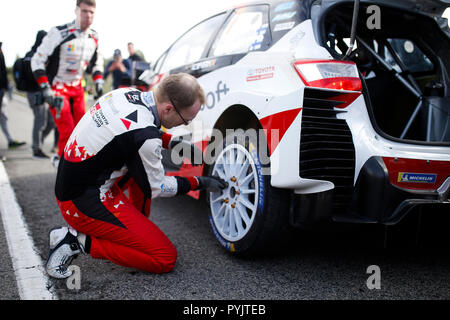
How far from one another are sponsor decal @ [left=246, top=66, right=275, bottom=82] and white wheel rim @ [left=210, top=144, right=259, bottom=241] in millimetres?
414

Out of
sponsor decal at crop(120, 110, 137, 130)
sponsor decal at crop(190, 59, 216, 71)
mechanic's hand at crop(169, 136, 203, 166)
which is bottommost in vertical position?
mechanic's hand at crop(169, 136, 203, 166)

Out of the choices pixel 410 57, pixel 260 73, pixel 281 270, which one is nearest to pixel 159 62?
pixel 260 73

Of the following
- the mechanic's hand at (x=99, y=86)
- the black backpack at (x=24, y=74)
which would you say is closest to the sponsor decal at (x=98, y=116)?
the mechanic's hand at (x=99, y=86)

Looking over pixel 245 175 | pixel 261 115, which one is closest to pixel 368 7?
pixel 261 115

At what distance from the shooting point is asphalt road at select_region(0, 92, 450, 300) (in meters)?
1.85

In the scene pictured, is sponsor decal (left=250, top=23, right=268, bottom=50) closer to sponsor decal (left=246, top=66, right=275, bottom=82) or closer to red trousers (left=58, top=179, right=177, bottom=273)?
sponsor decal (left=246, top=66, right=275, bottom=82)

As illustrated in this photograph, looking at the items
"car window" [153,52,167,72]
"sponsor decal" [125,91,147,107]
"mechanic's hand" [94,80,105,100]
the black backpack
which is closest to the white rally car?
"sponsor decal" [125,91,147,107]

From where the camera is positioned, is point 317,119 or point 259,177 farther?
point 259,177

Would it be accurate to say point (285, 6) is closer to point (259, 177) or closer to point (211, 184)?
point (259, 177)

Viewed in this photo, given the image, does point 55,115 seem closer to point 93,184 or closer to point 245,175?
point 93,184

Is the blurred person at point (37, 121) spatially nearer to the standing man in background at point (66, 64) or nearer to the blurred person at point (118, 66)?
the standing man in background at point (66, 64)

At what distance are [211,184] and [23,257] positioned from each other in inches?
47.0

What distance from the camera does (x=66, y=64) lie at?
13.3 feet

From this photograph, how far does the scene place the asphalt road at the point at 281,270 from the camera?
72.8 inches
